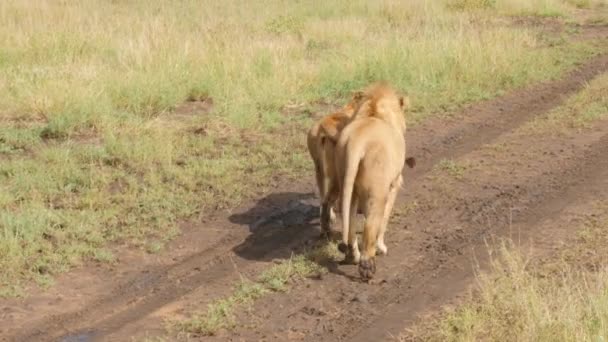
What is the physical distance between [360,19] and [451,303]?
11833mm

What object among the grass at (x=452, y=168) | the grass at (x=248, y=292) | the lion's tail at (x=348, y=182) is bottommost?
the grass at (x=452, y=168)

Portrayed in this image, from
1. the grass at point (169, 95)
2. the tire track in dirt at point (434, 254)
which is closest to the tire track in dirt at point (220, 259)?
the grass at point (169, 95)

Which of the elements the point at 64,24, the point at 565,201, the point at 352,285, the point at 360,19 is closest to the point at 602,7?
the point at 360,19

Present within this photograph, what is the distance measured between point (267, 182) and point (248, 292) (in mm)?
2535

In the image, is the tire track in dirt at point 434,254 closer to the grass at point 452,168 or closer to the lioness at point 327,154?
the grass at point 452,168

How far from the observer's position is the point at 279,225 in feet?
24.6

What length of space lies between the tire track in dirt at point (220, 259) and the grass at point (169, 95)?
0.44 meters

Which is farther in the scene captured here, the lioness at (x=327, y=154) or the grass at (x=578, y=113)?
the grass at (x=578, y=113)

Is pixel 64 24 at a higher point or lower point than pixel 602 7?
higher

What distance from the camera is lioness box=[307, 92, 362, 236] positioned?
22.2ft

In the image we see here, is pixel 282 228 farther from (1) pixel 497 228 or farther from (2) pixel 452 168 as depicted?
(2) pixel 452 168

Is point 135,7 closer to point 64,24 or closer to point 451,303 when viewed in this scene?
point 64,24

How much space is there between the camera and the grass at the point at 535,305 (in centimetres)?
481

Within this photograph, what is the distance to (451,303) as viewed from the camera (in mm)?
5797
